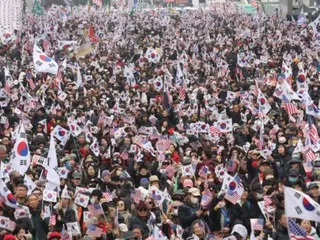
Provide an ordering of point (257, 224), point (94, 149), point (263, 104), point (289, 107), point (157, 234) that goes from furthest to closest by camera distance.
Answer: point (263, 104) → point (289, 107) → point (94, 149) → point (257, 224) → point (157, 234)

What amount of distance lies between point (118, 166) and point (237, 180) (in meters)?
2.73

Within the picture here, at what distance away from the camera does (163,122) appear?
1711 centimetres

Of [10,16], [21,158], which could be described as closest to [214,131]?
[21,158]

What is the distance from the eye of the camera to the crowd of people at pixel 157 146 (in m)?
9.80

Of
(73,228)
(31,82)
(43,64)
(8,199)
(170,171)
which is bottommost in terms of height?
(31,82)

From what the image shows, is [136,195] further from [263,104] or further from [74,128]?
[263,104]

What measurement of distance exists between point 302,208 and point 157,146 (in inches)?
249

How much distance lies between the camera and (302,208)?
321 inches

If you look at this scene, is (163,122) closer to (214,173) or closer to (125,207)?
(214,173)

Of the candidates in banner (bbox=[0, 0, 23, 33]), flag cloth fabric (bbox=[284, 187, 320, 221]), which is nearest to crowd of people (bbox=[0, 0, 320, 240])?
flag cloth fabric (bbox=[284, 187, 320, 221])

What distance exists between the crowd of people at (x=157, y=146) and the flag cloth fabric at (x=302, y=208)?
388mm

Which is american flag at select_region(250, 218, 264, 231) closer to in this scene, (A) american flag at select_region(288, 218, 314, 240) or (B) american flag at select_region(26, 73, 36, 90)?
(A) american flag at select_region(288, 218, 314, 240)

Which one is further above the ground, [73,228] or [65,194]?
[65,194]

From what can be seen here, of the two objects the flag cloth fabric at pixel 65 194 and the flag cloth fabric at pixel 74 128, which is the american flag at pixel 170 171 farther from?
the flag cloth fabric at pixel 74 128
